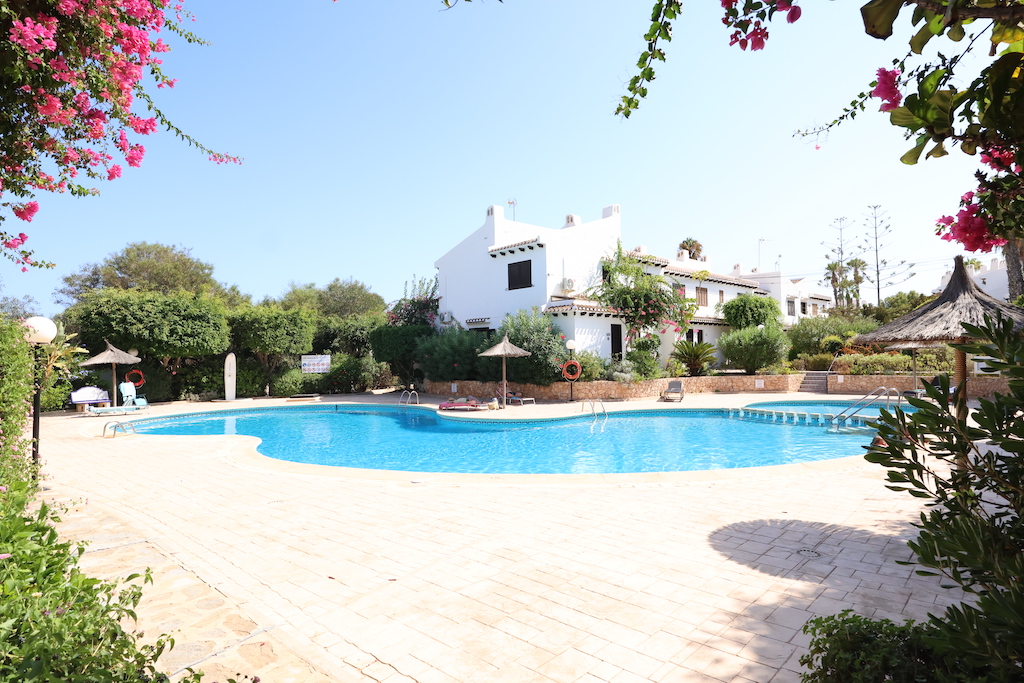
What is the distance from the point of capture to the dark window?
22.6 metres

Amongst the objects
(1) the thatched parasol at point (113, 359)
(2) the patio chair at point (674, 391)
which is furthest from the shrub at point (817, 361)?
(1) the thatched parasol at point (113, 359)

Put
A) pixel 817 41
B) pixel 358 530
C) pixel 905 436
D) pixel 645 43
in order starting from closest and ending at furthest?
pixel 905 436, pixel 645 43, pixel 817 41, pixel 358 530

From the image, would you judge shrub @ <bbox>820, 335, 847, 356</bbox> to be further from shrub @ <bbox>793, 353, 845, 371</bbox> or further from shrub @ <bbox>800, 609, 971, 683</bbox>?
shrub @ <bbox>800, 609, 971, 683</bbox>

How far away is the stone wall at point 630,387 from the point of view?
2067 centimetres

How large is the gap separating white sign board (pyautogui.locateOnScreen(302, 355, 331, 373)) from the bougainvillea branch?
22.6 meters

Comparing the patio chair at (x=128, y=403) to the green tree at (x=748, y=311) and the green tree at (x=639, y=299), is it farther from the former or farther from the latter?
the green tree at (x=748, y=311)

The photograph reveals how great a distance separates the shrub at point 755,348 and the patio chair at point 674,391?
6.24m

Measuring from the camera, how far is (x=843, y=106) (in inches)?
122

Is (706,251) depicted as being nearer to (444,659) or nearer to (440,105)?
(440,105)

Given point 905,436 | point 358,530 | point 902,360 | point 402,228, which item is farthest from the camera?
point 402,228

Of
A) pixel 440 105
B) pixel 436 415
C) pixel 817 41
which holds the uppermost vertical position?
pixel 440 105

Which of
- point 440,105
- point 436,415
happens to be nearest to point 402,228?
point 436,415

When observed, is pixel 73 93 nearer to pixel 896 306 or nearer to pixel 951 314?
pixel 951 314

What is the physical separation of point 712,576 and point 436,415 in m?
14.6
